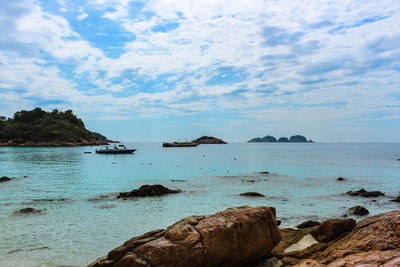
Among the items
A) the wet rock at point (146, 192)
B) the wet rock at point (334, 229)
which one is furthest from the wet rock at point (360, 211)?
the wet rock at point (146, 192)

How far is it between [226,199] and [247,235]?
43.3ft

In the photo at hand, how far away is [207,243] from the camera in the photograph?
23.9 ft

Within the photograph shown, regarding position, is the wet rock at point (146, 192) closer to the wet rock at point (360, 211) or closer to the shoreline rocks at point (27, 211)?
the shoreline rocks at point (27, 211)

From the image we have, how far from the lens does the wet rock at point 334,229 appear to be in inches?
340

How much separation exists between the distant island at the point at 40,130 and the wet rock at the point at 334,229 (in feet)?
555

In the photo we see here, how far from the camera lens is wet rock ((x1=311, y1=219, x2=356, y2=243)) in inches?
340

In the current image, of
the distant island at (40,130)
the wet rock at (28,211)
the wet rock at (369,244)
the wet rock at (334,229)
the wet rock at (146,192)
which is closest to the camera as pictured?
the wet rock at (369,244)

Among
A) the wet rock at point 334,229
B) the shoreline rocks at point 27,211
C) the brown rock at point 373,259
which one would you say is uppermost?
the brown rock at point 373,259

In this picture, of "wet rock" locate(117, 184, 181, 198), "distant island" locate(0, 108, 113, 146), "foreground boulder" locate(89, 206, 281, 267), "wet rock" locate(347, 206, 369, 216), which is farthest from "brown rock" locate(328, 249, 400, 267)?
"distant island" locate(0, 108, 113, 146)

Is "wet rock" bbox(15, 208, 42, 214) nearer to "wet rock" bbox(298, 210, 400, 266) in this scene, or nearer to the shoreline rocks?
the shoreline rocks

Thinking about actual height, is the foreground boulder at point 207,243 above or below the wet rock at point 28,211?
above

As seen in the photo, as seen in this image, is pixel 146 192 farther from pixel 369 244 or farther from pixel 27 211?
pixel 369 244

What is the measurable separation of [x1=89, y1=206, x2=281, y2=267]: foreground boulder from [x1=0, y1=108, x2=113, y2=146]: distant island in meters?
168

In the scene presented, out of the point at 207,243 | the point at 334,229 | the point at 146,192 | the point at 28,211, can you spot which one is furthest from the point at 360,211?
the point at 28,211
